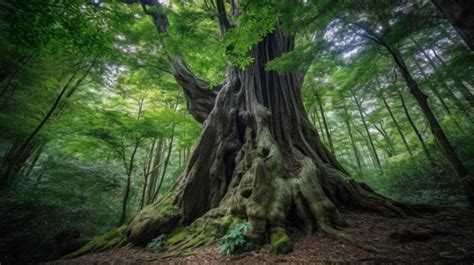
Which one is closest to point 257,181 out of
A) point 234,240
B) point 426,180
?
point 234,240

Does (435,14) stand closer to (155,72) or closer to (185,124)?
(185,124)

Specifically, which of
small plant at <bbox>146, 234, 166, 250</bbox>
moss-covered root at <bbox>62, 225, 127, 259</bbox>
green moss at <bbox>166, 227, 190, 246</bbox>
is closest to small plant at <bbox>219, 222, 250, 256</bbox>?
green moss at <bbox>166, 227, 190, 246</bbox>

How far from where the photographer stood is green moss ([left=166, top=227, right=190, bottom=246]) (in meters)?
3.52

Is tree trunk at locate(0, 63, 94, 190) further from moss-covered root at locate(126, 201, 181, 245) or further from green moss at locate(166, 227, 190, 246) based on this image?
green moss at locate(166, 227, 190, 246)

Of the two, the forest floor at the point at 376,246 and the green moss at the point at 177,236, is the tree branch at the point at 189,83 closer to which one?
the green moss at the point at 177,236

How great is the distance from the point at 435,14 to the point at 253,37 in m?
3.68

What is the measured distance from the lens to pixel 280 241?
266cm

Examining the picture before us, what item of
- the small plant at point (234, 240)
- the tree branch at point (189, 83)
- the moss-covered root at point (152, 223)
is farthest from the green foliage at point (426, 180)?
the tree branch at point (189, 83)

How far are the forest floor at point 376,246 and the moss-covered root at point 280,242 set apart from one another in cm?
8

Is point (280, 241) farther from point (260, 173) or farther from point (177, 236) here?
point (177, 236)

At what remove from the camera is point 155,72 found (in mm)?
7754

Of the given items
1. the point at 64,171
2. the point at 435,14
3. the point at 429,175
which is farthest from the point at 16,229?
the point at 429,175

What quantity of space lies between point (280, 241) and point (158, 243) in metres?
2.40

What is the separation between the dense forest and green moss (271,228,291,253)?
2cm
